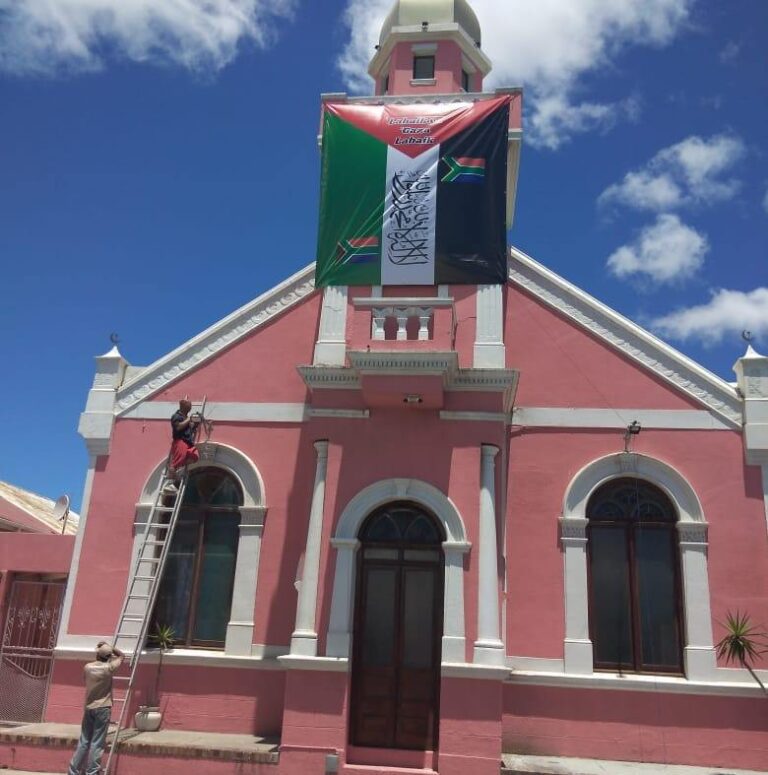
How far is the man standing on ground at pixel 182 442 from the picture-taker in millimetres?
11117

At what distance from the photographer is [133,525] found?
11555 mm

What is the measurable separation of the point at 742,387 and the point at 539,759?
5.86 m

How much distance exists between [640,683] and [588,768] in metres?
1.32

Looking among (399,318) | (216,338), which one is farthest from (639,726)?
(216,338)

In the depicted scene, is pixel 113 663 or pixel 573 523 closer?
pixel 113 663

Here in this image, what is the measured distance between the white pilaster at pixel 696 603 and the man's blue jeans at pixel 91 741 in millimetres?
7279

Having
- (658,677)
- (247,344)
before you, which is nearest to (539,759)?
(658,677)

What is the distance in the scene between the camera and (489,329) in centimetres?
1108

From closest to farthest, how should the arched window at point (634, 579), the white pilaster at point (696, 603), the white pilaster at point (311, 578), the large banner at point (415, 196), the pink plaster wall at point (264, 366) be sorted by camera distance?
the white pilaster at point (311, 578), the white pilaster at point (696, 603), the arched window at point (634, 579), the large banner at point (415, 196), the pink plaster wall at point (264, 366)

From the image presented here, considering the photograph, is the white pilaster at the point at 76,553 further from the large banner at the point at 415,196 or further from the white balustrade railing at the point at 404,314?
the white balustrade railing at the point at 404,314

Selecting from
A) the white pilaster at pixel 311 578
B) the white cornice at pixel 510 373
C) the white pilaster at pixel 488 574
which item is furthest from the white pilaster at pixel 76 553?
the white pilaster at pixel 488 574

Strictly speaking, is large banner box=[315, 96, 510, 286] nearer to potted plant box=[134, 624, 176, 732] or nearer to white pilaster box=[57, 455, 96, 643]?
white pilaster box=[57, 455, 96, 643]

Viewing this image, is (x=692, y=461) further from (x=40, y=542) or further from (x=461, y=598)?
(x=40, y=542)

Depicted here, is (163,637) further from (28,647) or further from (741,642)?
(741,642)
